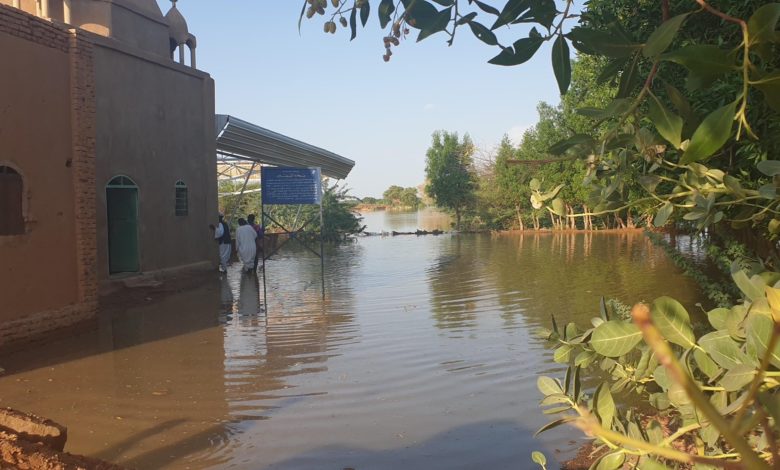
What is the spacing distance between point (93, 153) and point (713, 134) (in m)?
8.92

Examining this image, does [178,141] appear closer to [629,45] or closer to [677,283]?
[677,283]

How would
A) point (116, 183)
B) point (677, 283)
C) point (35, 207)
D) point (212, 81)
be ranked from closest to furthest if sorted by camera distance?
point (35, 207) → point (116, 183) → point (677, 283) → point (212, 81)

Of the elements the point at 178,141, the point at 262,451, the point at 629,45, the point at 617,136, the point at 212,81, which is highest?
the point at 212,81

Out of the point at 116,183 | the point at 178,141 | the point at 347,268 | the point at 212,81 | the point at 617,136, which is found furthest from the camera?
the point at 347,268

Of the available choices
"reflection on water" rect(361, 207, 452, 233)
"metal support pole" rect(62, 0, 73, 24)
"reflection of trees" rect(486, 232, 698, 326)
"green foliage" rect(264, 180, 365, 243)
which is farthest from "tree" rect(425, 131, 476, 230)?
"metal support pole" rect(62, 0, 73, 24)

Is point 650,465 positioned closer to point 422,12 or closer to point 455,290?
point 422,12

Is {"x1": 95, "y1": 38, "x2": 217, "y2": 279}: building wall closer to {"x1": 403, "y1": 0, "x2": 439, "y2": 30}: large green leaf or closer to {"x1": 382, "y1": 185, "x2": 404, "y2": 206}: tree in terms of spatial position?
{"x1": 403, "y1": 0, "x2": 439, "y2": 30}: large green leaf

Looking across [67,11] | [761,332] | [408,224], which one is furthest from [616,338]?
[408,224]

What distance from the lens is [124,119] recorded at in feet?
38.3

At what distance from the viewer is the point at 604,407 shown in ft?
5.87

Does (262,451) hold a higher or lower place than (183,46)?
lower

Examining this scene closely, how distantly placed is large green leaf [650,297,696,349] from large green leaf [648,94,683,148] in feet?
1.41

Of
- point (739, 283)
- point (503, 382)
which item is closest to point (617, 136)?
point (739, 283)

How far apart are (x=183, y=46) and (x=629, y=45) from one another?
14.8m
